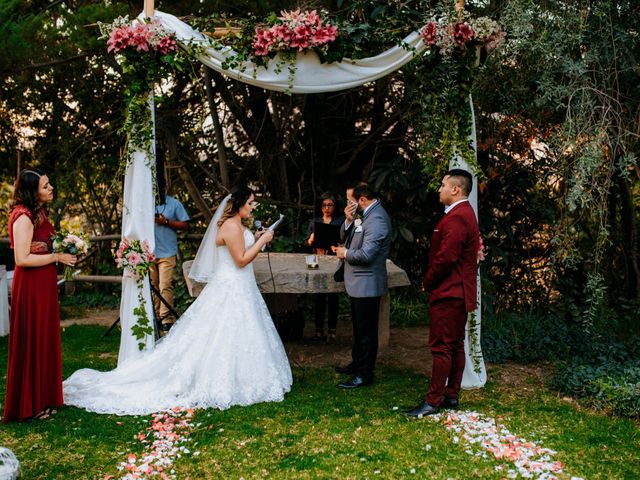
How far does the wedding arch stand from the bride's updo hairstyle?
2.13 feet

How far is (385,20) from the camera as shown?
211 inches

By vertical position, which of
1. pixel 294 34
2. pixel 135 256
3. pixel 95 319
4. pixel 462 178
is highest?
pixel 294 34

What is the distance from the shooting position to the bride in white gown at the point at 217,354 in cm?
499

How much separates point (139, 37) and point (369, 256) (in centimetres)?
254

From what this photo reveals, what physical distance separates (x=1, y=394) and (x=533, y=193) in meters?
6.32

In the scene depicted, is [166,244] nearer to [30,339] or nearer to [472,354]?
[30,339]

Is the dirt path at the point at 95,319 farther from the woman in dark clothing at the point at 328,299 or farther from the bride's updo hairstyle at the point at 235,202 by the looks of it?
the bride's updo hairstyle at the point at 235,202

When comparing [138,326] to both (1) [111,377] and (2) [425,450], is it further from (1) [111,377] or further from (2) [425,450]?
(2) [425,450]

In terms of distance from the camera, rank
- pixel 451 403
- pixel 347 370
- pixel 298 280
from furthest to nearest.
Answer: pixel 298 280 → pixel 347 370 → pixel 451 403

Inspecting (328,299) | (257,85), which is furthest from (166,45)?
(328,299)

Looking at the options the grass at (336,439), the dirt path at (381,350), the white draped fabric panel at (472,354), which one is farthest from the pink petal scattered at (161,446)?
the white draped fabric panel at (472,354)

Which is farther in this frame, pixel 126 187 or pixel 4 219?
pixel 4 219

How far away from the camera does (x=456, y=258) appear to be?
4.43 meters

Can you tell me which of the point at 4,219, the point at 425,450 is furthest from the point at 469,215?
the point at 4,219
